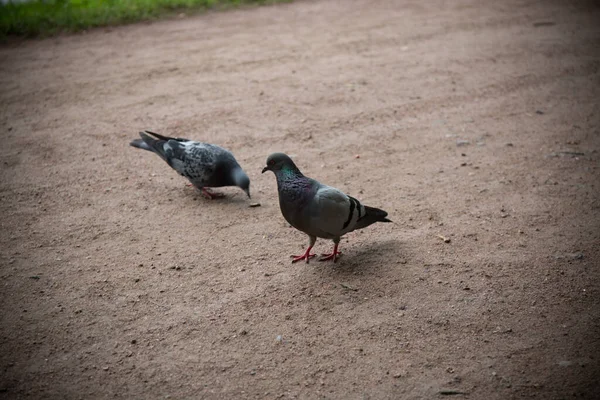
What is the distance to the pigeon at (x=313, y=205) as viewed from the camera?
3.56m

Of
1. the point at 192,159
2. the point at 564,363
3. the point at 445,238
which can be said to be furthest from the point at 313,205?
the point at 564,363

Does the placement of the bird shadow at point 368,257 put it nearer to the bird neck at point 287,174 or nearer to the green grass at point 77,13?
the bird neck at point 287,174

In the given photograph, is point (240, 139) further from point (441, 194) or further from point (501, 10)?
point (501, 10)

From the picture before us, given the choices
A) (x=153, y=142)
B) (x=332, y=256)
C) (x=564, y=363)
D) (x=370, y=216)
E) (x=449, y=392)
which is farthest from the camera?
(x=153, y=142)

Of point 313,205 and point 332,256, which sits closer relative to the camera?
point 313,205

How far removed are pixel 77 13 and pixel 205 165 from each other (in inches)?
211

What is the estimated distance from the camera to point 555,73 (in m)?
6.89

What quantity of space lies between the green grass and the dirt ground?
0.52m

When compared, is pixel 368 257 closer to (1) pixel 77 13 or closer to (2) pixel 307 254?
(2) pixel 307 254

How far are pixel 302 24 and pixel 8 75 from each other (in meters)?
4.25

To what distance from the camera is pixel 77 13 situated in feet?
27.5

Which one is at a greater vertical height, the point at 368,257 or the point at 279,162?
the point at 279,162

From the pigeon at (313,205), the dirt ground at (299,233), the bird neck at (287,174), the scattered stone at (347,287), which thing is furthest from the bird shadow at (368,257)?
the bird neck at (287,174)

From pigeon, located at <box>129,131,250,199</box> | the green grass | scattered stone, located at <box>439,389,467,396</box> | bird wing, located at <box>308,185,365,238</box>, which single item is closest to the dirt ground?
scattered stone, located at <box>439,389,467,396</box>
